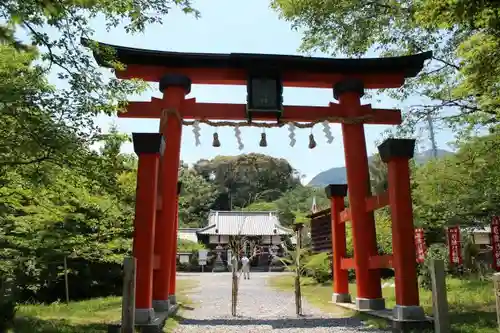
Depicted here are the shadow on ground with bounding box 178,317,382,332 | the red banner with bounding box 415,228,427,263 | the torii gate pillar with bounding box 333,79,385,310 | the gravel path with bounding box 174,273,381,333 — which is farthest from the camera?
the red banner with bounding box 415,228,427,263

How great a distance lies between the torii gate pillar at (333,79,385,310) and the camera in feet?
31.6

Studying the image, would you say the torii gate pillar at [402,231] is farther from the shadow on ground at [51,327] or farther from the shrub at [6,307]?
the shrub at [6,307]

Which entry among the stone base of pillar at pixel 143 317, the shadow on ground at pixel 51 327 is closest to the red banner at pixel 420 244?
the stone base of pillar at pixel 143 317

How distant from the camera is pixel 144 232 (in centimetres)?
771

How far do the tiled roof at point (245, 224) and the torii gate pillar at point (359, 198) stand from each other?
27908mm

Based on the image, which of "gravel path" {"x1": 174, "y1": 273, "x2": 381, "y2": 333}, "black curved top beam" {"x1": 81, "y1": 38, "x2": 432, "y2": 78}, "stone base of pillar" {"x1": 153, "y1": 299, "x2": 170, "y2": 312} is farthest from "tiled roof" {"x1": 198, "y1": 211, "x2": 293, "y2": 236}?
"stone base of pillar" {"x1": 153, "y1": 299, "x2": 170, "y2": 312}

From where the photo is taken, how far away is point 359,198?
999cm

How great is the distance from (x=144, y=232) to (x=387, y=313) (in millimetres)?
5147

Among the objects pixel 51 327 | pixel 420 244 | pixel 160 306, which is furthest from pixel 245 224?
pixel 51 327

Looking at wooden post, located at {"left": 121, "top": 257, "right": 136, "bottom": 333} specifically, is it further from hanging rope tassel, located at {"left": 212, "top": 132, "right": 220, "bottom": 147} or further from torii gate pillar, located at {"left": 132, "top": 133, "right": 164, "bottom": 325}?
hanging rope tassel, located at {"left": 212, "top": 132, "right": 220, "bottom": 147}

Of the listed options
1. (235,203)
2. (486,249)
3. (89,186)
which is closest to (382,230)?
(486,249)

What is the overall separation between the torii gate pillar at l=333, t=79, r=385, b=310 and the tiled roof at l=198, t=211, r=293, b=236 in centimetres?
2791

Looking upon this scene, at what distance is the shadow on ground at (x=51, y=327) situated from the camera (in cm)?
740

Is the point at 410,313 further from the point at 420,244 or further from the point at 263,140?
the point at 420,244
